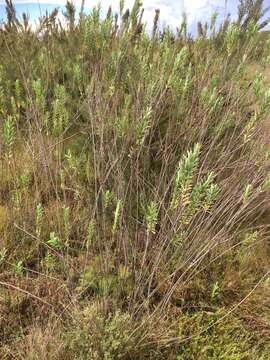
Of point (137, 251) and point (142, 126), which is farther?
point (137, 251)

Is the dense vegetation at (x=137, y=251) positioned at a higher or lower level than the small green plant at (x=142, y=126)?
lower

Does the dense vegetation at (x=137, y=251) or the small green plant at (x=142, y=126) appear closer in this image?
the small green plant at (x=142, y=126)

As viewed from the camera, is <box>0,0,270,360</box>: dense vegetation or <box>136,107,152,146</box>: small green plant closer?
<box>136,107,152,146</box>: small green plant

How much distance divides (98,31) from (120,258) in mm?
1313

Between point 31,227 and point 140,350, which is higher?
point 31,227

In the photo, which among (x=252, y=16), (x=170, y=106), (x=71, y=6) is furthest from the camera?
(x=71, y=6)

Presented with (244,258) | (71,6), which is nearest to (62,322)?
(244,258)

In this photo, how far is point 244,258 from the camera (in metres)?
2.54

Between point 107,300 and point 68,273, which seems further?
point 68,273

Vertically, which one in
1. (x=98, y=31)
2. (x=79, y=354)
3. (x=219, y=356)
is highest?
(x=98, y=31)

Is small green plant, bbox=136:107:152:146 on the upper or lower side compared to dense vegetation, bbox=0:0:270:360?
upper

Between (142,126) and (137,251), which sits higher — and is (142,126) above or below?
above

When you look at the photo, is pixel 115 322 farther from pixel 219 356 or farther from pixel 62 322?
pixel 219 356

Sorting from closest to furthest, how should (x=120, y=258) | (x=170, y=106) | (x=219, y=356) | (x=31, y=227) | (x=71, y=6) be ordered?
(x=219, y=356) → (x=120, y=258) → (x=31, y=227) → (x=170, y=106) → (x=71, y=6)
